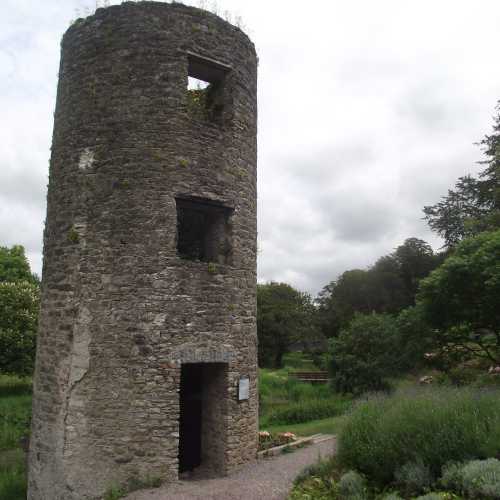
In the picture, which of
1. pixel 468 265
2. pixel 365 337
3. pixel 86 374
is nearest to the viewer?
pixel 86 374

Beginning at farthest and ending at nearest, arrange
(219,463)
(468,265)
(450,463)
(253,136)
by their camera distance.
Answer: (468,265)
(253,136)
(219,463)
(450,463)

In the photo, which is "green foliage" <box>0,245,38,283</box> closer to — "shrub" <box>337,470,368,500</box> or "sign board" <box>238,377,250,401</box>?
"sign board" <box>238,377,250,401</box>

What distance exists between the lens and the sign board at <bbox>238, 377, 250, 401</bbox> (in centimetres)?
923

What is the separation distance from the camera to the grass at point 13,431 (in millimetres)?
10758

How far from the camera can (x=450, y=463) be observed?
6238 millimetres

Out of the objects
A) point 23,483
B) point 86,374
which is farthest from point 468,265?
point 23,483

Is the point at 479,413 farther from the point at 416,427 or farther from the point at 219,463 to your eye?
the point at 219,463

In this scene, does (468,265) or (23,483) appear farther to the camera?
(468,265)

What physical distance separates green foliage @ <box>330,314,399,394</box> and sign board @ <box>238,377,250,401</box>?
10.1 metres

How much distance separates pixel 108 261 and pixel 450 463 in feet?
20.5

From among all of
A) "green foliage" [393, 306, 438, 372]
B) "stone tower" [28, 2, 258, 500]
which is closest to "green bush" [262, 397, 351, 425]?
"green foliage" [393, 306, 438, 372]

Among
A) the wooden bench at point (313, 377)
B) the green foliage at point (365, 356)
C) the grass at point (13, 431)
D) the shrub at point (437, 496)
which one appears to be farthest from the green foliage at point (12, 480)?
the wooden bench at point (313, 377)

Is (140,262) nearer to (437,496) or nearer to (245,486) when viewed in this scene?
(245,486)

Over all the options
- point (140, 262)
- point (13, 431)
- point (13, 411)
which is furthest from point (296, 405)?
point (13, 411)
